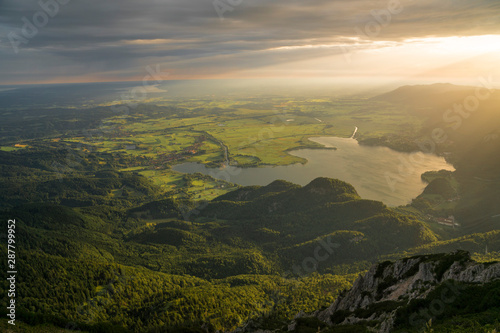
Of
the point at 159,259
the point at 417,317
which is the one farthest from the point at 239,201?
the point at 417,317

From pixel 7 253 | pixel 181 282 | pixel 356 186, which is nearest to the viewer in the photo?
pixel 7 253

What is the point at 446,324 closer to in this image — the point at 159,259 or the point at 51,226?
the point at 159,259

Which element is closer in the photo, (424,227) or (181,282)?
(181,282)

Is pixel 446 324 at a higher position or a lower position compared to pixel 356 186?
lower

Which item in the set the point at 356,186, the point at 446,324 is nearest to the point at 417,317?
the point at 446,324

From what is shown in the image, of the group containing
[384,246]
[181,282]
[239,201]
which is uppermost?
[239,201]

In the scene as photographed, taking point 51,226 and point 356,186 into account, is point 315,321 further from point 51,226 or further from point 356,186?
point 356,186

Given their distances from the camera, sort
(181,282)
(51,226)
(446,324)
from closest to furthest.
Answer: (446,324) → (181,282) → (51,226)
